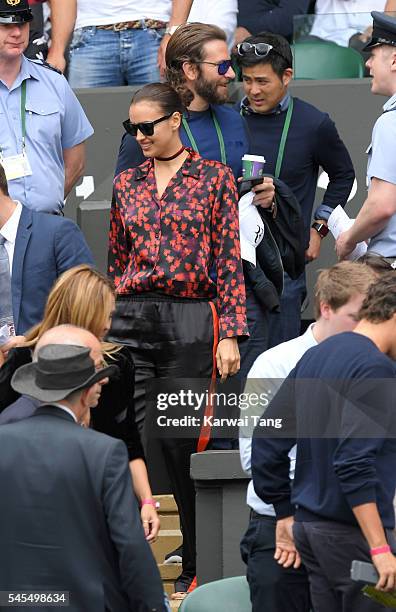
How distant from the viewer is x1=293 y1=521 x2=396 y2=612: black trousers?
4.89 meters

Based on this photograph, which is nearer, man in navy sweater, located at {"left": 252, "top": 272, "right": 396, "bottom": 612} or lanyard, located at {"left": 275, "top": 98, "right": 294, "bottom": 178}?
man in navy sweater, located at {"left": 252, "top": 272, "right": 396, "bottom": 612}

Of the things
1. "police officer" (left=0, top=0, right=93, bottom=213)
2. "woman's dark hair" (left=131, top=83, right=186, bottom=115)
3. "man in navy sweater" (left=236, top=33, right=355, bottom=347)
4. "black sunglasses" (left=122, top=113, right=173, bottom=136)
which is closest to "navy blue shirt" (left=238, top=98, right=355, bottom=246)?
"man in navy sweater" (left=236, top=33, right=355, bottom=347)

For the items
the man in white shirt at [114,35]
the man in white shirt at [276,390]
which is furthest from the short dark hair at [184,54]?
the man in white shirt at [276,390]

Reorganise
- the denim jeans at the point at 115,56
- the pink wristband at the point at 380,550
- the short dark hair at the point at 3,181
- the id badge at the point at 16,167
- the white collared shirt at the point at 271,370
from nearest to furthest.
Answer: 1. the pink wristband at the point at 380,550
2. the white collared shirt at the point at 271,370
3. the short dark hair at the point at 3,181
4. the id badge at the point at 16,167
5. the denim jeans at the point at 115,56

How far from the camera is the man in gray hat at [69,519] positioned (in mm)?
4488

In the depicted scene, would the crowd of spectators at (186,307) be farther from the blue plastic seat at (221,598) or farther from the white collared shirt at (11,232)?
the blue plastic seat at (221,598)

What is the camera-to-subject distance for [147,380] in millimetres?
6430

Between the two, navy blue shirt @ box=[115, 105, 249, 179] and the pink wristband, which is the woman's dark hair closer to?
navy blue shirt @ box=[115, 105, 249, 179]

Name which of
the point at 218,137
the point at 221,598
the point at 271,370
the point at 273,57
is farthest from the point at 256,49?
the point at 221,598

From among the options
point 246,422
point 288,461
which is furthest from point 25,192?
point 288,461

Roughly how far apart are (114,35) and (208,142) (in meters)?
2.08

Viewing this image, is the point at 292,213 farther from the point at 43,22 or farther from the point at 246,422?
the point at 43,22

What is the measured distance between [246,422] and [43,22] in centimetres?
458

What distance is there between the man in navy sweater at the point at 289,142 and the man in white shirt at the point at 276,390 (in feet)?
6.71
